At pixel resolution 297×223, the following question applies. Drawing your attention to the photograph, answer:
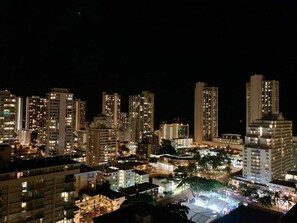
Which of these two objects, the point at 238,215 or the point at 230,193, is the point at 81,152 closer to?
the point at 230,193

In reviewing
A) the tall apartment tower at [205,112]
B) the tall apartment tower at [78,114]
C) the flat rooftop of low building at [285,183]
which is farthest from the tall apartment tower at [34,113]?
the flat rooftop of low building at [285,183]

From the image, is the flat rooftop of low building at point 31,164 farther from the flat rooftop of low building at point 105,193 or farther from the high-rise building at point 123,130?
the high-rise building at point 123,130

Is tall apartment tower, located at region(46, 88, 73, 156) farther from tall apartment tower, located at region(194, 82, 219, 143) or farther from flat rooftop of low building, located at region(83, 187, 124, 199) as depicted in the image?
tall apartment tower, located at region(194, 82, 219, 143)

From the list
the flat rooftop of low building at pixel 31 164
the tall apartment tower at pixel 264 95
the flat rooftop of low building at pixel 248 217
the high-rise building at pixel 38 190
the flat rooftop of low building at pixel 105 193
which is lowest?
the flat rooftop of low building at pixel 105 193

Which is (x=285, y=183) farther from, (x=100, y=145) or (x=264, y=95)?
(x=100, y=145)

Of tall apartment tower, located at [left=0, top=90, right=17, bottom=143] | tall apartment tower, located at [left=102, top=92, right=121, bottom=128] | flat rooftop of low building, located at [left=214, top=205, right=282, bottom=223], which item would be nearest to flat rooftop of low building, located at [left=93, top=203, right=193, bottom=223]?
flat rooftop of low building, located at [left=214, top=205, right=282, bottom=223]

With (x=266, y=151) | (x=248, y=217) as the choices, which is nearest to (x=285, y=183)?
(x=266, y=151)
